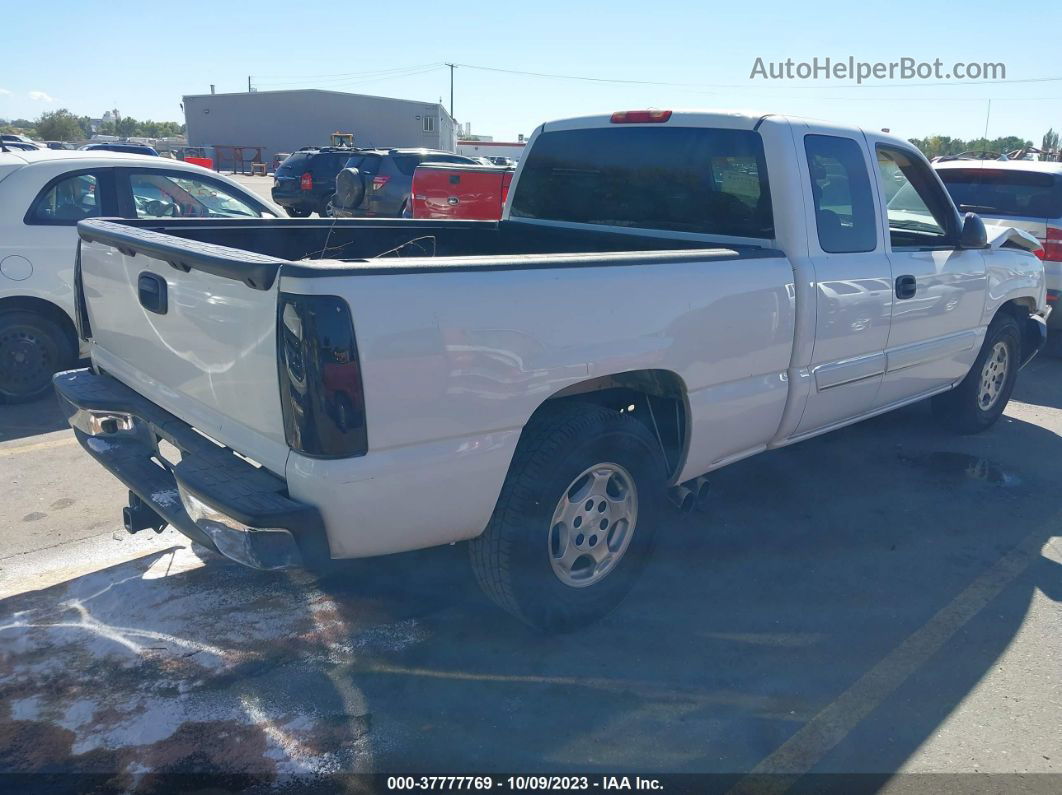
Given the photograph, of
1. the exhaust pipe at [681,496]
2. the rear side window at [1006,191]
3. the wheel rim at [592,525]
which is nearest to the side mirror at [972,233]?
the exhaust pipe at [681,496]

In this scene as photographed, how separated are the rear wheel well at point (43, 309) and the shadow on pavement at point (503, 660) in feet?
9.75

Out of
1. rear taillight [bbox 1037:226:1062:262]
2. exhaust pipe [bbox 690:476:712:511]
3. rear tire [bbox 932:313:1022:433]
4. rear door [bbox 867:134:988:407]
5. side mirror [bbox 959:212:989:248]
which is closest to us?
exhaust pipe [bbox 690:476:712:511]

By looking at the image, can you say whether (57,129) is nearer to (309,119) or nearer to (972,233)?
(309,119)

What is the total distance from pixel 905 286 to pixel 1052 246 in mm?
4729

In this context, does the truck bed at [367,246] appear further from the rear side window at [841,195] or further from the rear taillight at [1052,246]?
the rear taillight at [1052,246]

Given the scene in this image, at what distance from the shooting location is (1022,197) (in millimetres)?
8461

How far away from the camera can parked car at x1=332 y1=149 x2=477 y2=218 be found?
15.3 meters

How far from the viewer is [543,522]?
315 centimetres

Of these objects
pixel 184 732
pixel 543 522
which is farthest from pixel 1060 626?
pixel 184 732

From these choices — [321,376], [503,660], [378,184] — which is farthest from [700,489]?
[378,184]

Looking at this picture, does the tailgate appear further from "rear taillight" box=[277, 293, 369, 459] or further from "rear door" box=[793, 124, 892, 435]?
"rear door" box=[793, 124, 892, 435]

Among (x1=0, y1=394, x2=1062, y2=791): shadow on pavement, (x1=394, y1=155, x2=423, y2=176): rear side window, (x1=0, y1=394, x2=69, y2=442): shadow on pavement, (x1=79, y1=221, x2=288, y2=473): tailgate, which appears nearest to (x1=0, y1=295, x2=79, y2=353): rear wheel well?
(x1=0, y1=394, x2=69, y2=442): shadow on pavement

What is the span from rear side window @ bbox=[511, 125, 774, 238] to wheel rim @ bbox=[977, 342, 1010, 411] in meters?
2.91

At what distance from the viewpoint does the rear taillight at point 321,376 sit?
2502 mm
